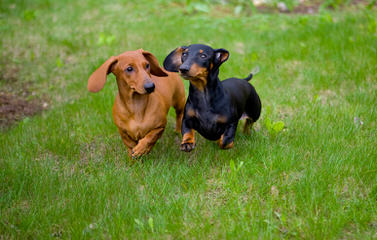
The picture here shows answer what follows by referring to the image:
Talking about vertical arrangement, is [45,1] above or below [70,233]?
above

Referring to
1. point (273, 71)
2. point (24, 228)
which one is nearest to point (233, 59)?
point (273, 71)

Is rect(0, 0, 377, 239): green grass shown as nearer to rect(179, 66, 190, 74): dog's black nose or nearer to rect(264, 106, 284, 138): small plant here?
rect(264, 106, 284, 138): small plant

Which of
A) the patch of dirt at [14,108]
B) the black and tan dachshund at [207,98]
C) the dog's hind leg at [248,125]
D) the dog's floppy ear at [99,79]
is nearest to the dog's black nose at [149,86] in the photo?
the black and tan dachshund at [207,98]

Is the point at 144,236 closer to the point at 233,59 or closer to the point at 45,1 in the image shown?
the point at 233,59

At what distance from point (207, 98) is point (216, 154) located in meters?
0.73

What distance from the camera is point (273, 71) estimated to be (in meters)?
5.67

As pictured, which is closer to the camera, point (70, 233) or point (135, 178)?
point (70, 233)

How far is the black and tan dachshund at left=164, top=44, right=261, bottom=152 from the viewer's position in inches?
132

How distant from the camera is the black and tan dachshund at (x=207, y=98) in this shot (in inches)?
132

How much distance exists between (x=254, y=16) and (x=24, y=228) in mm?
6047

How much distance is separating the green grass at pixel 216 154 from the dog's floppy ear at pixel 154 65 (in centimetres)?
84

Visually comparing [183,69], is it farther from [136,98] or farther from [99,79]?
[99,79]

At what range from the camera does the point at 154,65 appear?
12.5 ft

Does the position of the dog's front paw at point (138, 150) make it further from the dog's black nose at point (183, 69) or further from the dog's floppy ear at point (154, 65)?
the dog's black nose at point (183, 69)
